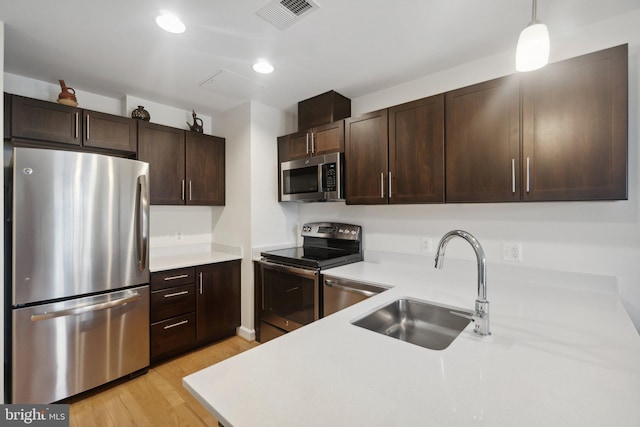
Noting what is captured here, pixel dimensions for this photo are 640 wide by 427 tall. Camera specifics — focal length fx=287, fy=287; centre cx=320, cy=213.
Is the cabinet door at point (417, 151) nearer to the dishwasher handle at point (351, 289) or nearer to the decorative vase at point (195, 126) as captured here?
the dishwasher handle at point (351, 289)

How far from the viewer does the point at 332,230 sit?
2.91 metres

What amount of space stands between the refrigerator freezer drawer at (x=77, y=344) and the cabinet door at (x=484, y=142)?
2.52m

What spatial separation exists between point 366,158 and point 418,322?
1340mm

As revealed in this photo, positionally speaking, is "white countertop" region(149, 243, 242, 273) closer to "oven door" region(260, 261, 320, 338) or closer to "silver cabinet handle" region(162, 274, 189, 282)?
"silver cabinet handle" region(162, 274, 189, 282)

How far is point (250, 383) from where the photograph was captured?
0.79m

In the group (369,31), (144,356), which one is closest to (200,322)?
(144,356)

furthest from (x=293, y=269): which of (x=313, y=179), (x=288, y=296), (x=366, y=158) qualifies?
(x=366, y=158)

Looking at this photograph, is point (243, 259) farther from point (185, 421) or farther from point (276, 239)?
point (185, 421)

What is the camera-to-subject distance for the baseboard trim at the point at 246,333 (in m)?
2.92

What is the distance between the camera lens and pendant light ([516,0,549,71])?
101 cm

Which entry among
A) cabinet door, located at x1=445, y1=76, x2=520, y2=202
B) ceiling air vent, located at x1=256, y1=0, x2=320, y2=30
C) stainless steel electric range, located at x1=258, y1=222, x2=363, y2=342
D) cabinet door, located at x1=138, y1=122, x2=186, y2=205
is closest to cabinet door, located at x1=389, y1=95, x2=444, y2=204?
cabinet door, located at x1=445, y1=76, x2=520, y2=202

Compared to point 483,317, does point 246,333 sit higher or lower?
lower

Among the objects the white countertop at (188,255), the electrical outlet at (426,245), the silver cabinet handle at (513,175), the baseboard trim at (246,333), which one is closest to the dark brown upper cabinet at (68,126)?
the white countertop at (188,255)

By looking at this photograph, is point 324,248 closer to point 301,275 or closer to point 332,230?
point 332,230
